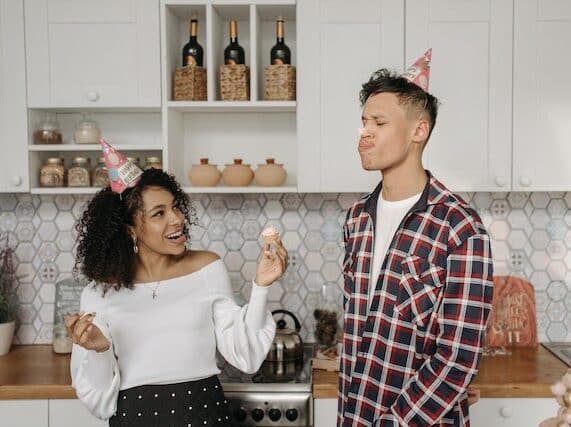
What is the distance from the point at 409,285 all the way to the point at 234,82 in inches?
46.6

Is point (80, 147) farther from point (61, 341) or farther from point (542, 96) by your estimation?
point (542, 96)

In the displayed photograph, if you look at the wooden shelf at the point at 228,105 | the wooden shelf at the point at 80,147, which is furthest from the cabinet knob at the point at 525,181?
the wooden shelf at the point at 80,147

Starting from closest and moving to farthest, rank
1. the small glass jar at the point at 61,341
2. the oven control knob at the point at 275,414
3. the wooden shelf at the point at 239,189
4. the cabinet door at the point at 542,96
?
1. the oven control knob at the point at 275,414
2. the cabinet door at the point at 542,96
3. the wooden shelf at the point at 239,189
4. the small glass jar at the point at 61,341

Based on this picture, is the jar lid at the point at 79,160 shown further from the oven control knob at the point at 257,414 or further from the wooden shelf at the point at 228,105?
the oven control knob at the point at 257,414

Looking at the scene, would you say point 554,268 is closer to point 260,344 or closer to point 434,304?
point 434,304

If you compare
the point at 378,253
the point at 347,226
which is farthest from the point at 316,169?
the point at 378,253

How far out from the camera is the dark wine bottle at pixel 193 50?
256 centimetres

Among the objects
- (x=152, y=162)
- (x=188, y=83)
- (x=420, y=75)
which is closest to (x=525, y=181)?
(x=420, y=75)

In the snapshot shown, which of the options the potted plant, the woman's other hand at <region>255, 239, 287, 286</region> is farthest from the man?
the potted plant

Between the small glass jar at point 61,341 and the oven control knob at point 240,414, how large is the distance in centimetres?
85

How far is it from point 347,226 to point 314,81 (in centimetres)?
71

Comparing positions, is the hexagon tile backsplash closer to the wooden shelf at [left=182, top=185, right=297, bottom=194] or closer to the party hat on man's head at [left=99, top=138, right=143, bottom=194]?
the wooden shelf at [left=182, top=185, right=297, bottom=194]

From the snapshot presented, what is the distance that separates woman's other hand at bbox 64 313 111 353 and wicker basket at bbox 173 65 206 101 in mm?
1074

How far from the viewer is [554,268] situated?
2.90 meters
